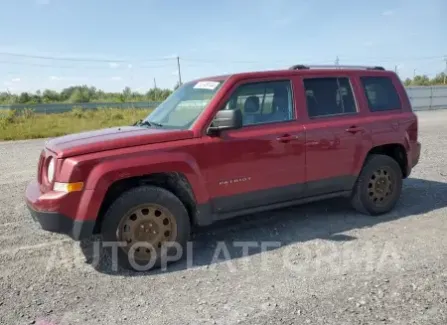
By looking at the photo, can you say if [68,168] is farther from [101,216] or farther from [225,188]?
[225,188]

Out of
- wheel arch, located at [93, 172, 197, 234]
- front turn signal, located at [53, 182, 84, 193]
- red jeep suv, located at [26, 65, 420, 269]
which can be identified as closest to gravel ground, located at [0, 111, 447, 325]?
red jeep suv, located at [26, 65, 420, 269]

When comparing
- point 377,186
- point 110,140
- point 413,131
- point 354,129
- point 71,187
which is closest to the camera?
point 71,187

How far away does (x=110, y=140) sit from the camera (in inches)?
140

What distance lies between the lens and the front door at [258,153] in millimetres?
3855

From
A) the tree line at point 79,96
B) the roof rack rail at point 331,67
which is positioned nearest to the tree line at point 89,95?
the tree line at point 79,96

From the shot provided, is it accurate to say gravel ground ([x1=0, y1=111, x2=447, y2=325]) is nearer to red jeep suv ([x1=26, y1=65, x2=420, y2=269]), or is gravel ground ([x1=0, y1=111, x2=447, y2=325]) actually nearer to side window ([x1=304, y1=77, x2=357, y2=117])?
red jeep suv ([x1=26, y1=65, x2=420, y2=269])

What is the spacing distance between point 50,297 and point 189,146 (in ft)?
5.78

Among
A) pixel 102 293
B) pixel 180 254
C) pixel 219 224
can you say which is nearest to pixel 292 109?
pixel 219 224

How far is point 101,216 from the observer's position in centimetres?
358

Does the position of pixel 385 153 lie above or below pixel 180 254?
above

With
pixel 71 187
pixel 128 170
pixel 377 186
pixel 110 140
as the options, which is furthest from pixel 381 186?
pixel 71 187

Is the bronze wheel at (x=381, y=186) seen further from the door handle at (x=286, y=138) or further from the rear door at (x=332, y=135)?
the door handle at (x=286, y=138)

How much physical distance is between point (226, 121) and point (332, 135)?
58.1 inches

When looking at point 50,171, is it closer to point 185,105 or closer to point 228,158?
point 185,105
